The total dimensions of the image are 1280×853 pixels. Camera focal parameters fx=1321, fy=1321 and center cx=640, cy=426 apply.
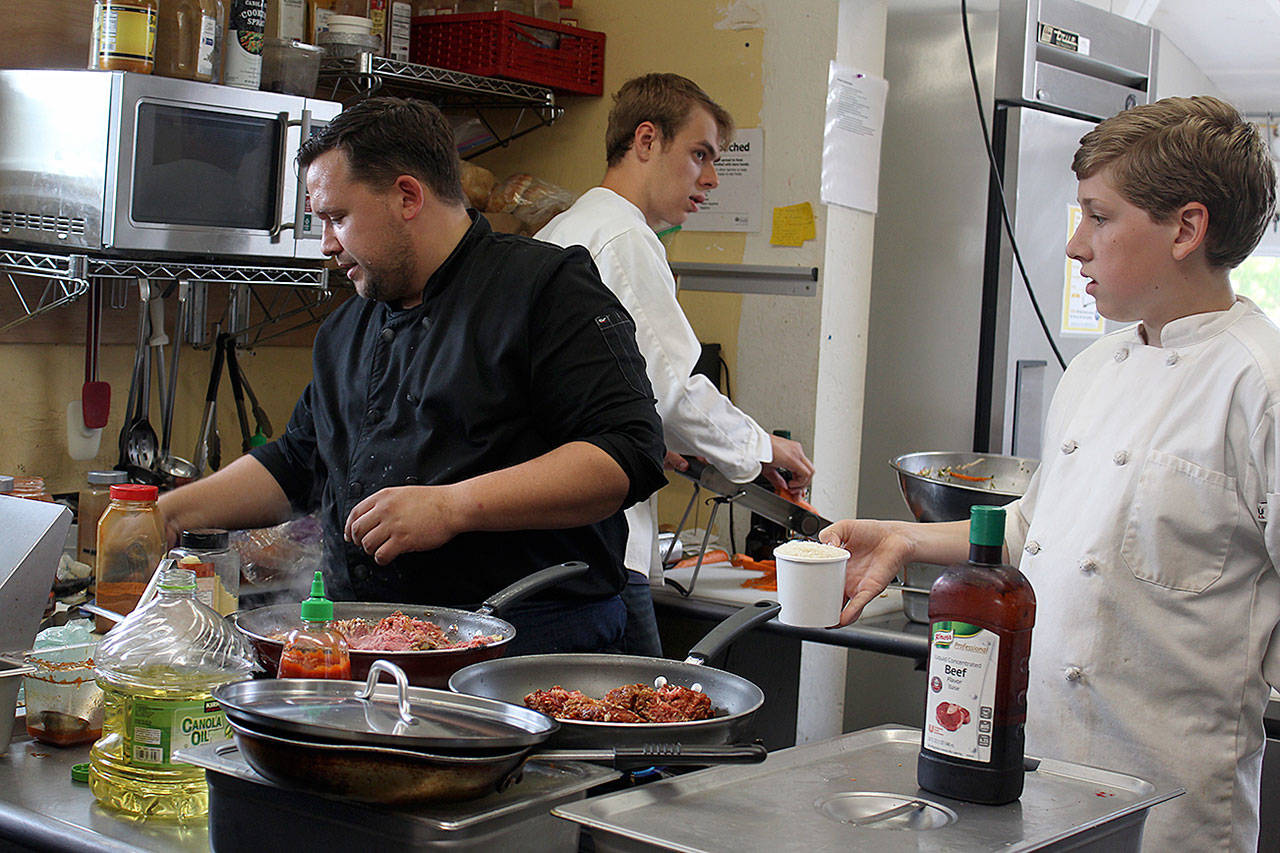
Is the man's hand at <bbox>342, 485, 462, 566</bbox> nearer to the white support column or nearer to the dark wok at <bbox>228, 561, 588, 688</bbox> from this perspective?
the dark wok at <bbox>228, 561, 588, 688</bbox>

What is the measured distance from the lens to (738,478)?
2.86 m

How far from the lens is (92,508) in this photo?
2.40m

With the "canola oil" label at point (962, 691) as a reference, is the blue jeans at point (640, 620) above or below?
below

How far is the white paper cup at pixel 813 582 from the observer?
1626 mm

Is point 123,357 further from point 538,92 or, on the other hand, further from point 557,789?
point 557,789

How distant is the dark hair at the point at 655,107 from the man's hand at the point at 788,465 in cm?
73

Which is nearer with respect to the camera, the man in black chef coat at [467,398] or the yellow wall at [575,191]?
the man in black chef coat at [467,398]

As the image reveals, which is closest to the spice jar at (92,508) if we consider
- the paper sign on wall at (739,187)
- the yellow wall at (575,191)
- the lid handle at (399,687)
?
the yellow wall at (575,191)

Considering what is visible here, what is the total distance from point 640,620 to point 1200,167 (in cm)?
139

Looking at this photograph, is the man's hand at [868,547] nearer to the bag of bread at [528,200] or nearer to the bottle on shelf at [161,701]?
the bottle on shelf at [161,701]

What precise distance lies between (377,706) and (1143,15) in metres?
5.32

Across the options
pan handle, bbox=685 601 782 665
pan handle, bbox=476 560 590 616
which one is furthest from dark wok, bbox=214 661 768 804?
pan handle, bbox=476 560 590 616

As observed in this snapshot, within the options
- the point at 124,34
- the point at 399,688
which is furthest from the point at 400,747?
the point at 124,34

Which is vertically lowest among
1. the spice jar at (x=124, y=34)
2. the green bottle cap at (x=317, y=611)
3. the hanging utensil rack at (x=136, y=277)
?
the green bottle cap at (x=317, y=611)
